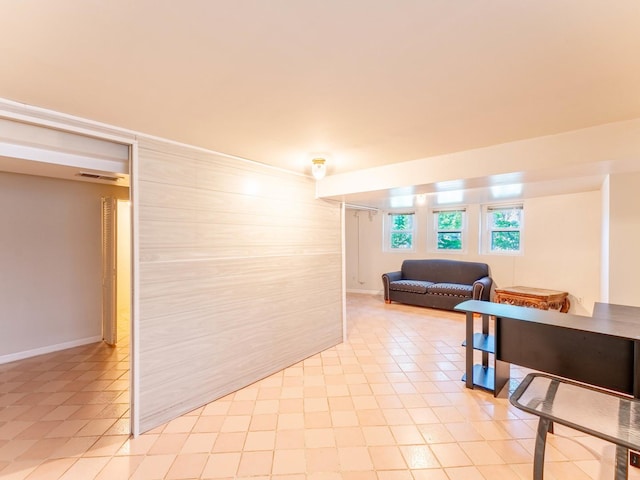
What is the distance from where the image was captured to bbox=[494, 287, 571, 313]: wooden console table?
445 cm

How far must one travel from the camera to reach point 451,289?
5.49 meters

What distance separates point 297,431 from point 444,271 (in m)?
4.88

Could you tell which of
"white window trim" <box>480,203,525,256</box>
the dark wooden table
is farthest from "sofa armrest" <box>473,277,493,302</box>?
the dark wooden table

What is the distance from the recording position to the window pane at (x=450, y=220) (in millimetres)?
6340

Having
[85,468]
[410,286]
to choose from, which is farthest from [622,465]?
[410,286]

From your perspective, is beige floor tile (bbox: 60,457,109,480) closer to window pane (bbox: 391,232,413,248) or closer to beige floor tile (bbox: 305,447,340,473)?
beige floor tile (bbox: 305,447,340,473)

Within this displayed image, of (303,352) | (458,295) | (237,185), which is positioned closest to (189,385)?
(303,352)

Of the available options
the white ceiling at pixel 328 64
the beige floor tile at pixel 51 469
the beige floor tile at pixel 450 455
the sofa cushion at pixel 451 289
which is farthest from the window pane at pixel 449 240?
the beige floor tile at pixel 51 469

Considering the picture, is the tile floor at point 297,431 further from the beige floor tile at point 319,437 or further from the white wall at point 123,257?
the white wall at point 123,257

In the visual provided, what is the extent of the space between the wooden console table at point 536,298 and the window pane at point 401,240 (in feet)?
7.78

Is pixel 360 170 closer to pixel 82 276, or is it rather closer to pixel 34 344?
pixel 82 276

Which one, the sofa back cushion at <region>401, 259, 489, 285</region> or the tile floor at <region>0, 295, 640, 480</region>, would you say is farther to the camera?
the sofa back cushion at <region>401, 259, 489, 285</region>

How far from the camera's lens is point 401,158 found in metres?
2.69

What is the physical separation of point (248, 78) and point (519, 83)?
1278 mm
